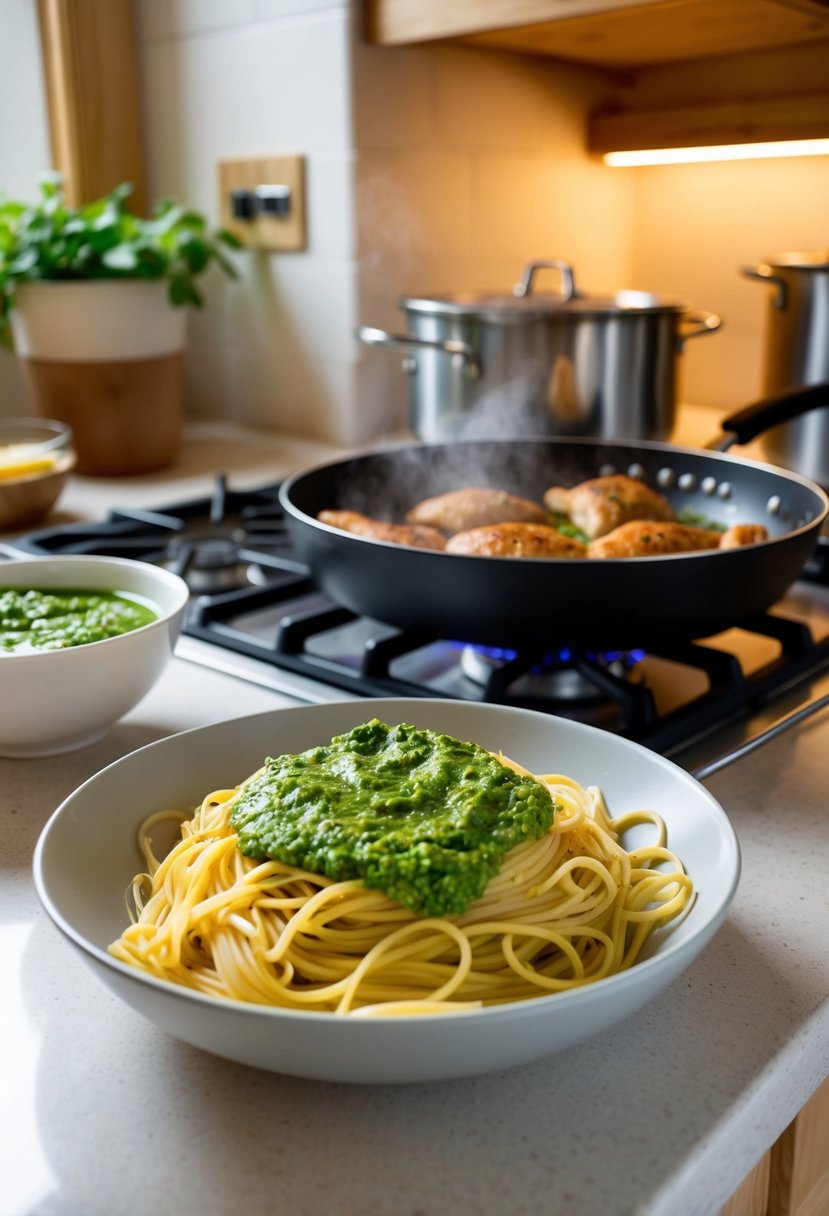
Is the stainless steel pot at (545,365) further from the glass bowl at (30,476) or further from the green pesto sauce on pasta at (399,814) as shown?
the green pesto sauce on pasta at (399,814)

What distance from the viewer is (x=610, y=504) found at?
1185 millimetres

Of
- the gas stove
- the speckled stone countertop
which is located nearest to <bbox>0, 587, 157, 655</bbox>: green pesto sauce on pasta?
the gas stove

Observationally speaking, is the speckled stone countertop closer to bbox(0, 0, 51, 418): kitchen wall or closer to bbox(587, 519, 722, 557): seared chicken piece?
bbox(587, 519, 722, 557): seared chicken piece

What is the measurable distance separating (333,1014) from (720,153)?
1781 mm

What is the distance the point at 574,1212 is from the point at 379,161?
1662mm

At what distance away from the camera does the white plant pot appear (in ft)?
5.69

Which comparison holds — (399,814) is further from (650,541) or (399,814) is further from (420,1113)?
(650,541)

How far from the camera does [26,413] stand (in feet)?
6.89

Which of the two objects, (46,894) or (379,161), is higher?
(379,161)

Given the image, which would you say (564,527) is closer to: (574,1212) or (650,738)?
(650,738)

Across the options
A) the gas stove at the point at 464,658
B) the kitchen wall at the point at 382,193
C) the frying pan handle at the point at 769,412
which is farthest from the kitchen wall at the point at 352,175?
the frying pan handle at the point at 769,412

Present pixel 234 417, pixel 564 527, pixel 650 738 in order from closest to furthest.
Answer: pixel 650 738 < pixel 564 527 < pixel 234 417

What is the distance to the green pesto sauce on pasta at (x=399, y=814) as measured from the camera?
561 mm

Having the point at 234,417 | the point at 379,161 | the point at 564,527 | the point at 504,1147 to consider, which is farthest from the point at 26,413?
the point at 504,1147
